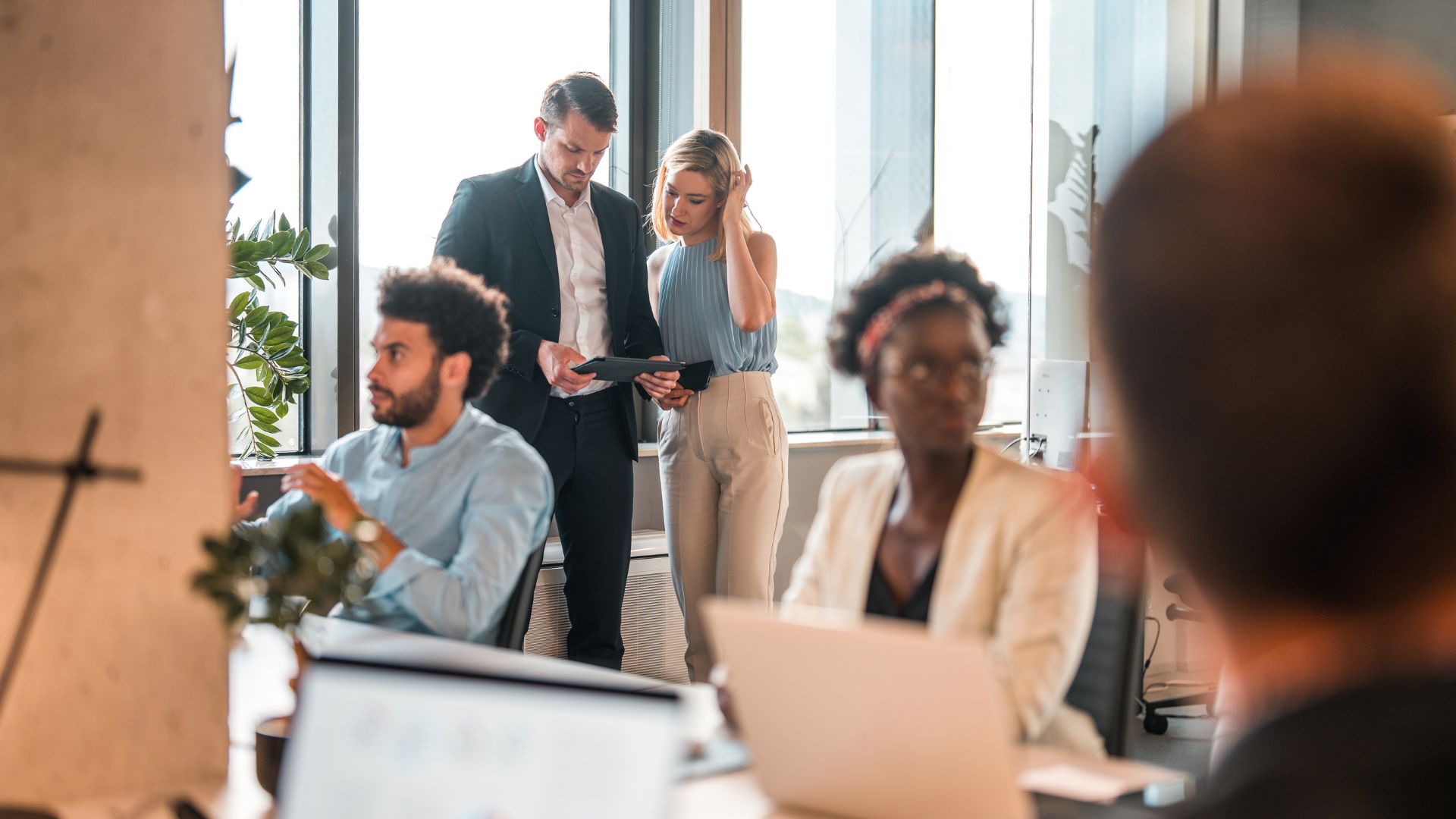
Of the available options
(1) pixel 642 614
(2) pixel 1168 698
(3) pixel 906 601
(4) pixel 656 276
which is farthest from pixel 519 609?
(2) pixel 1168 698

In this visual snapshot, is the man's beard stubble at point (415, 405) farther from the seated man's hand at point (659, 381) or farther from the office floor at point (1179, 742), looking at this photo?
the office floor at point (1179, 742)

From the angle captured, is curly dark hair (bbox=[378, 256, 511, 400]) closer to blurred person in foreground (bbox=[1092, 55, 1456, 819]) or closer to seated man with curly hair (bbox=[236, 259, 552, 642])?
seated man with curly hair (bbox=[236, 259, 552, 642])

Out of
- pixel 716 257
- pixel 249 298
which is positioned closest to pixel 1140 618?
pixel 716 257

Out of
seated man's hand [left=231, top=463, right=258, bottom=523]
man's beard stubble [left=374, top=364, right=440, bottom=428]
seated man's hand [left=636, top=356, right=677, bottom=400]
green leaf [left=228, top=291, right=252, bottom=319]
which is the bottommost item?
seated man's hand [left=231, top=463, right=258, bottom=523]

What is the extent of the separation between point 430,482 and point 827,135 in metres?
1.35

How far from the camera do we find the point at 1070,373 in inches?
79.9

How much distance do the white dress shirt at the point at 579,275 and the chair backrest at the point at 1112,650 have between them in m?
1.09

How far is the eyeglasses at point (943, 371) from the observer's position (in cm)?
125

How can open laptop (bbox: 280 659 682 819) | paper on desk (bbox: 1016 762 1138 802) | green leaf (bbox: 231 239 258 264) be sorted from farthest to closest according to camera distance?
green leaf (bbox: 231 239 258 264) < paper on desk (bbox: 1016 762 1138 802) < open laptop (bbox: 280 659 682 819)

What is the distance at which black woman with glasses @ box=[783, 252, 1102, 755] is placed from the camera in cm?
120

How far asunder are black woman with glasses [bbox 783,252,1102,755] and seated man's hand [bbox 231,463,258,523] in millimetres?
657

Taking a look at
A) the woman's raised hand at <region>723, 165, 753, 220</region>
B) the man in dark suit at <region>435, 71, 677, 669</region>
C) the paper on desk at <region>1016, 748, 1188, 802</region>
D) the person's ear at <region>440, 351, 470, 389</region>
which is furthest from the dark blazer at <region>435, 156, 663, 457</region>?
the paper on desk at <region>1016, 748, 1188, 802</region>

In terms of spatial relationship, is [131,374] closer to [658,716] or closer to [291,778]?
[291,778]

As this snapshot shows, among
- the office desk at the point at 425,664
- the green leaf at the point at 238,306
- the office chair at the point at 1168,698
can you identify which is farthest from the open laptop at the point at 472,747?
the office chair at the point at 1168,698
